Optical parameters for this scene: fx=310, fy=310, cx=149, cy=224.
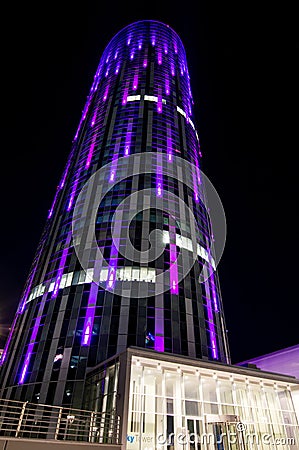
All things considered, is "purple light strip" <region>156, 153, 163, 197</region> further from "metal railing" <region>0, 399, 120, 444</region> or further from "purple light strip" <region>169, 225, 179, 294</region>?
"metal railing" <region>0, 399, 120, 444</region>

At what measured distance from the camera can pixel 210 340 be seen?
42.9 m

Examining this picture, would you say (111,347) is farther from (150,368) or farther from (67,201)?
(67,201)

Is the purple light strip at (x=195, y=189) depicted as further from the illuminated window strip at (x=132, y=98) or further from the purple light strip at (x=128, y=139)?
the illuminated window strip at (x=132, y=98)

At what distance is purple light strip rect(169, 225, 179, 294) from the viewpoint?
44062mm

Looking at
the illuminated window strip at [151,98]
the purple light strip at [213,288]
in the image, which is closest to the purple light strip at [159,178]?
the purple light strip at [213,288]

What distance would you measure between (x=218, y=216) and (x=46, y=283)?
40.8 m

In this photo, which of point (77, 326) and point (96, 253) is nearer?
point (77, 326)

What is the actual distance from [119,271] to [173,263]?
833 centimetres

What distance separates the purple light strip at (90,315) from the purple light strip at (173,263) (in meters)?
10.7

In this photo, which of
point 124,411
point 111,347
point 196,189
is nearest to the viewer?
point 124,411

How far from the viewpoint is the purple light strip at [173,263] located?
4406cm

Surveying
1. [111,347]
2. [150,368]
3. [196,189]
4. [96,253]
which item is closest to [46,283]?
[96,253]

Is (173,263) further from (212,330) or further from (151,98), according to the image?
(151,98)

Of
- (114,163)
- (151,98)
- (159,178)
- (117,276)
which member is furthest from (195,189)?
(117,276)
